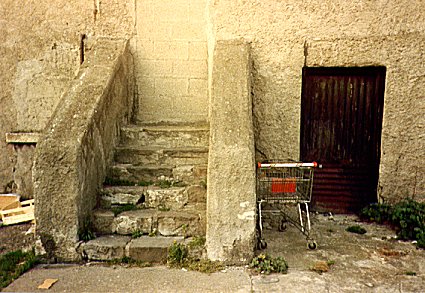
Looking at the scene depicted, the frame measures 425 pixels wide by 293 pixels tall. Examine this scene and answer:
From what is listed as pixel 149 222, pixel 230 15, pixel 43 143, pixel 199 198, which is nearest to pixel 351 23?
pixel 230 15

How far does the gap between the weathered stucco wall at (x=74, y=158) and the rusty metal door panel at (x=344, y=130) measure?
282cm

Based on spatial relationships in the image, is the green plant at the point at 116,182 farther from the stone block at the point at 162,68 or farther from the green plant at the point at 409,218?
the green plant at the point at 409,218

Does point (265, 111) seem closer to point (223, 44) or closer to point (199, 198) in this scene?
point (223, 44)

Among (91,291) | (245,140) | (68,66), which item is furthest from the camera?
(68,66)

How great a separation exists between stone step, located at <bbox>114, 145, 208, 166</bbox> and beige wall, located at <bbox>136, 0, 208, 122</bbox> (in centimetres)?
113

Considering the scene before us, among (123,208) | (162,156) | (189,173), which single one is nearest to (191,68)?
(162,156)

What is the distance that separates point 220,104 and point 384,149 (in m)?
2.58

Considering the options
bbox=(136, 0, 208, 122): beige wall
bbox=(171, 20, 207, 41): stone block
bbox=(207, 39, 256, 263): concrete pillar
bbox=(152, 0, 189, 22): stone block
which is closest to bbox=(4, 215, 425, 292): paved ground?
bbox=(207, 39, 256, 263): concrete pillar

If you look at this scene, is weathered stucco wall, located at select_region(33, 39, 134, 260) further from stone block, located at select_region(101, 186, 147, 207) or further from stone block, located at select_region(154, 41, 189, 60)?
stone block, located at select_region(154, 41, 189, 60)

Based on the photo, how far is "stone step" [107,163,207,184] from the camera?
14.5 feet

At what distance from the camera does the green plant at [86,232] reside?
12.2 feet

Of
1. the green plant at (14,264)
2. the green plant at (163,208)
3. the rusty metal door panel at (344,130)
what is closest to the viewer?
the green plant at (14,264)

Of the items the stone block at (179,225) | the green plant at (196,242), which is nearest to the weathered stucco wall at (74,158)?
the stone block at (179,225)

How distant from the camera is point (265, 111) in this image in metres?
4.90
